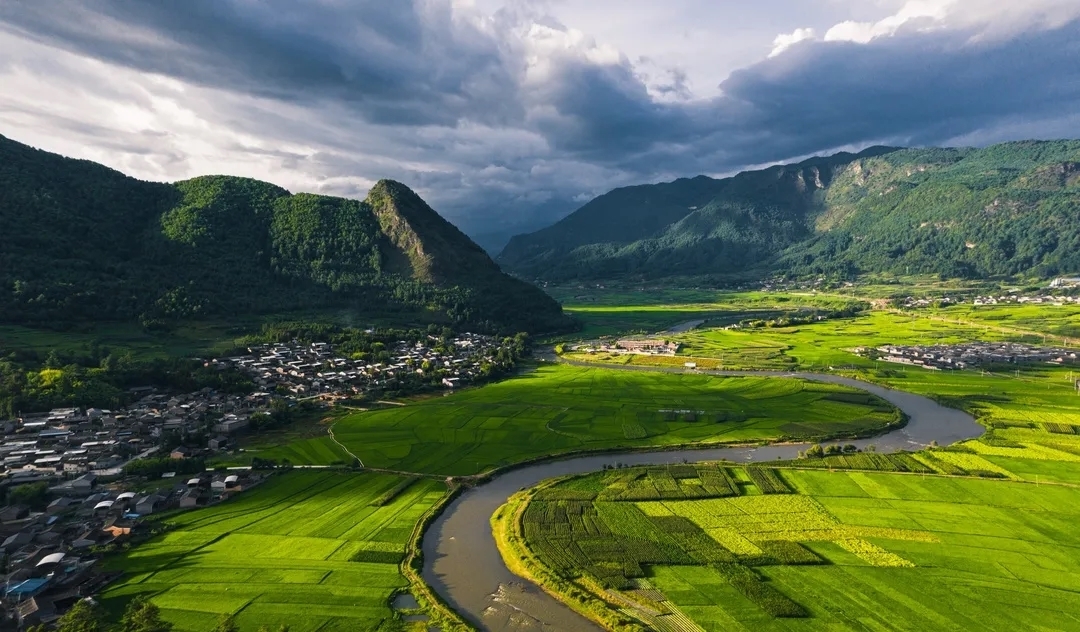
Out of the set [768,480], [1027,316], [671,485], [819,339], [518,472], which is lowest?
[518,472]

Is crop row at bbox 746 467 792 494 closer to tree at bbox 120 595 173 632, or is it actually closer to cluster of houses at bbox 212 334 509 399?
tree at bbox 120 595 173 632

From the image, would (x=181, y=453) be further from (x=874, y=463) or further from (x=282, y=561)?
(x=874, y=463)

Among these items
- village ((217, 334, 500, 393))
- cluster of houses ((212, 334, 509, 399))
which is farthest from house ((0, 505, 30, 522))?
village ((217, 334, 500, 393))

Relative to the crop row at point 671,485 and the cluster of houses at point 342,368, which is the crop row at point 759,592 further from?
the cluster of houses at point 342,368

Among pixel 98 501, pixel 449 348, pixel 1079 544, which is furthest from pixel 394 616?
pixel 449 348

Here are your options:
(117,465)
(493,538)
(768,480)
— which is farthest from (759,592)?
(117,465)

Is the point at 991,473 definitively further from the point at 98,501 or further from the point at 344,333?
the point at 344,333
